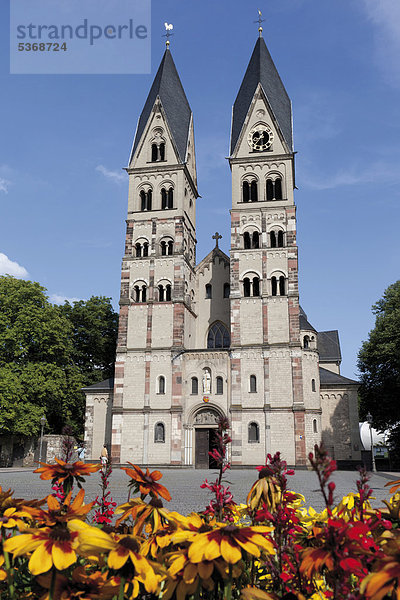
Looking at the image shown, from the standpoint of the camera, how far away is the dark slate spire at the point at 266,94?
42934 mm

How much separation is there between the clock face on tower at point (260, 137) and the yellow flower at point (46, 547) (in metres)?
42.4

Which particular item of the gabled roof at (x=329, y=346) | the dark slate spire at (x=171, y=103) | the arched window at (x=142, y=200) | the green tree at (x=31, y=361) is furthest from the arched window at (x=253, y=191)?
the gabled roof at (x=329, y=346)

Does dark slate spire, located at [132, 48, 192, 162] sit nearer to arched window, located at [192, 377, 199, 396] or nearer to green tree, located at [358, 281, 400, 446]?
arched window, located at [192, 377, 199, 396]

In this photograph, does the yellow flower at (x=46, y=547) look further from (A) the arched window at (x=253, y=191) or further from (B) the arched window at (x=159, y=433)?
(A) the arched window at (x=253, y=191)

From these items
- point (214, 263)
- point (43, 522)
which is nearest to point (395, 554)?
point (43, 522)

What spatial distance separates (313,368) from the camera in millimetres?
37406

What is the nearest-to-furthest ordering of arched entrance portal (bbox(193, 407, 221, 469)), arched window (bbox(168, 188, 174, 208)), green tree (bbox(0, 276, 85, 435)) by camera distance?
green tree (bbox(0, 276, 85, 435)) < arched entrance portal (bbox(193, 407, 221, 469)) < arched window (bbox(168, 188, 174, 208))

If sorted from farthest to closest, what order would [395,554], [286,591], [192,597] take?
[286,591]
[192,597]
[395,554]

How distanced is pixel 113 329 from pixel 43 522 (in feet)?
158

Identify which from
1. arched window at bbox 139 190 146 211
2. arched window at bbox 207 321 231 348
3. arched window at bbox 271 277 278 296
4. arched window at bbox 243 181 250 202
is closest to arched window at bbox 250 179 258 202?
arched window at bbox 243 181 250 202

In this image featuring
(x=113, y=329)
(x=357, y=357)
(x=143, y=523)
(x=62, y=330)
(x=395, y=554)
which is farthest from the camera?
(x=113, y=329)

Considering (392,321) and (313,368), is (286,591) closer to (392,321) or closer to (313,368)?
(313,368)

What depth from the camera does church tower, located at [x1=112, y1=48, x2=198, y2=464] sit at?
121 feet

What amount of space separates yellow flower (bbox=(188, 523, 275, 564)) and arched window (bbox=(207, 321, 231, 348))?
40118 mm
